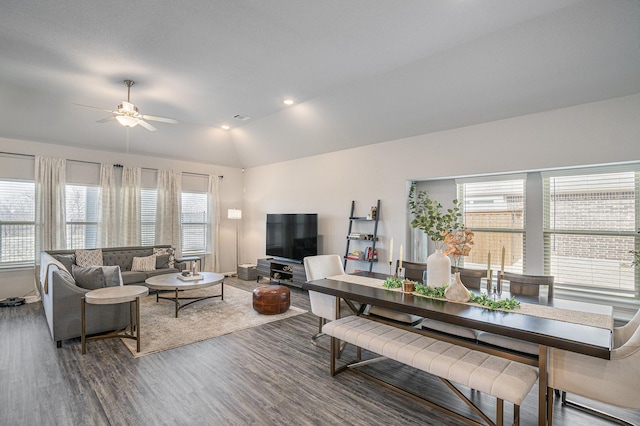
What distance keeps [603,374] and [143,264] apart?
6622mm

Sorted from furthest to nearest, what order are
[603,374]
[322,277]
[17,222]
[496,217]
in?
1. [17,222]
2. [496,217]
3. [322,277]
4. [603,374]

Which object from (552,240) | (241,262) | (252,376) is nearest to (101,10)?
(252,376)

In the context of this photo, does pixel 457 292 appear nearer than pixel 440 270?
Yes

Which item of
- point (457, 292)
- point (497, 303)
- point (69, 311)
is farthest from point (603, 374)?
point (69, 311)

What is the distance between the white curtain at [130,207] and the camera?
21.9ft

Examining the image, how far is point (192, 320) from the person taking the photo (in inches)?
180

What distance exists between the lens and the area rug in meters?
3.79

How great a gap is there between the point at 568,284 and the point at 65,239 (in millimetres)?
8303

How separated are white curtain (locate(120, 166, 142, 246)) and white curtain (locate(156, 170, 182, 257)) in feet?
1.38

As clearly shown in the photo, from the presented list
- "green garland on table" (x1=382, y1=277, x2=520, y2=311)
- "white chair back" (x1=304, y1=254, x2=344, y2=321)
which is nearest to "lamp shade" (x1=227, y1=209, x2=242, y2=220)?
"white chair back" (x1=304, y1=254, x2=344, y2=321)

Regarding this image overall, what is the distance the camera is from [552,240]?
4.35m

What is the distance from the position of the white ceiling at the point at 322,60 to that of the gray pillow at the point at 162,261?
9.07 ft

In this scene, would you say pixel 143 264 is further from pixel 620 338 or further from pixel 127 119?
pixel 620 338

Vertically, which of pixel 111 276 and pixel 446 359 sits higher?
pixel 111 276
